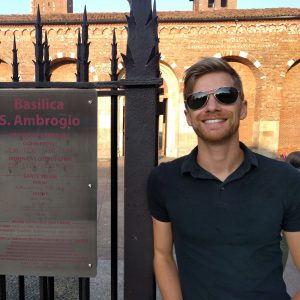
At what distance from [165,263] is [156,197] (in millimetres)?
373

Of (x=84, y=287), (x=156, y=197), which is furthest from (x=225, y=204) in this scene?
(x=84, y=287)

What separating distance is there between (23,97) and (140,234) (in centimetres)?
102

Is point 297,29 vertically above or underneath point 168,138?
above

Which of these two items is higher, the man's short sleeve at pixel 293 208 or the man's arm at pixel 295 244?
the man's short sleeve at pixel 293 208

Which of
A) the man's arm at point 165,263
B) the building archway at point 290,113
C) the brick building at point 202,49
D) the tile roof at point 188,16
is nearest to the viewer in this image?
the man's arm at point 165,263

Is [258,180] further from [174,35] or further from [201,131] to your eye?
[174,35]

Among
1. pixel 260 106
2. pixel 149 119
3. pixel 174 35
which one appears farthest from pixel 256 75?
pixel 149 119

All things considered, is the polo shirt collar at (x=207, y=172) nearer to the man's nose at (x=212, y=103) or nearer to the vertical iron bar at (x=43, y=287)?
the man's nose at (x=212, y=103)

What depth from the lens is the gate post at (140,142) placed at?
1567 mm

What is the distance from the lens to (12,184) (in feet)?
5.74

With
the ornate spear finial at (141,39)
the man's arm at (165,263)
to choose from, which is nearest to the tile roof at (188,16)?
the ornate spear finial at (141,39)

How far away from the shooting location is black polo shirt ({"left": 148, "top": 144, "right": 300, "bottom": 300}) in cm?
131

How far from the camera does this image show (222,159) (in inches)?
55.8

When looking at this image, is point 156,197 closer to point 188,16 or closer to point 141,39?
point 141,39
